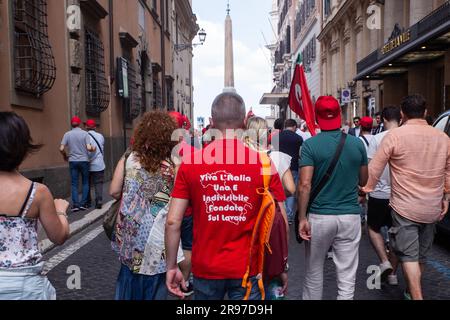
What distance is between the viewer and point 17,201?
234 cm

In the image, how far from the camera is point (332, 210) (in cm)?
371

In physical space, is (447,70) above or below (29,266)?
above

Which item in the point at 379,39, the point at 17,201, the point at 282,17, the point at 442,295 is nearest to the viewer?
the point at 17,201

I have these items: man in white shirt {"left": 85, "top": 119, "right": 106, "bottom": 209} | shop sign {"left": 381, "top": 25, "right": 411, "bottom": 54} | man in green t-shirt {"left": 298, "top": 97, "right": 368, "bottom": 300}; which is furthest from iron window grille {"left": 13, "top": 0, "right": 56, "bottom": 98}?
shop sign {"left": 381, "top": 25, "right": 411, "bottom": 54}

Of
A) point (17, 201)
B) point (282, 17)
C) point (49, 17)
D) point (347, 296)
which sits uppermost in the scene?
point (282, 17)

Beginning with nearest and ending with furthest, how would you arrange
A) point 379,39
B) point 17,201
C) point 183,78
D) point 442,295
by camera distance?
point 17,201 → point 442,295 → point 379,39 → point 183,78

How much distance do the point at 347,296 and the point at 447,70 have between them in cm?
1188

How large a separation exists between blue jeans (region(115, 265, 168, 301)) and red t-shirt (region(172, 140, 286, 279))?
71cm

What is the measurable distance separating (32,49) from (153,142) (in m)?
7.18

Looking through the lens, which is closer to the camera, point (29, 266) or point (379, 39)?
point (29, 266)

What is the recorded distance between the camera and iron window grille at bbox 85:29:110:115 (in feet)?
45.2

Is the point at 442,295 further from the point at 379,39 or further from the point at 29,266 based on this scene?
the point at 379,39

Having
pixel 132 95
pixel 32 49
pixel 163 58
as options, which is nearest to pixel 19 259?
pixel 32 49
